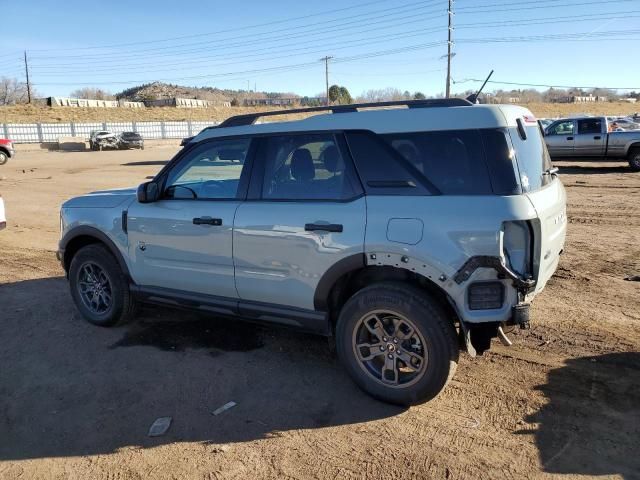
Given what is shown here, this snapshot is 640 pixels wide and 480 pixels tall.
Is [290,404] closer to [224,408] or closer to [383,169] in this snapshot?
[224,408]

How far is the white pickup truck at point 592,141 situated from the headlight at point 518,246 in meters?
15.6

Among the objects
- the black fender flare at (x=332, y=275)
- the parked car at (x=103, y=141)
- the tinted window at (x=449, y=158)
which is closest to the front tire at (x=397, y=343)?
the black fender flare at (x=332, y=275)

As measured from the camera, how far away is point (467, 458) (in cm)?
311

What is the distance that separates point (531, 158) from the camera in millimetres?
3668

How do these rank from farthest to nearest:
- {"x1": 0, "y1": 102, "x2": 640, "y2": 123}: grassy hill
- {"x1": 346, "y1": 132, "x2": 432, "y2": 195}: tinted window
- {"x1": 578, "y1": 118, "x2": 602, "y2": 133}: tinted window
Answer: {"x1": 0, "y1": 102, "x2": 640, "y2": 123}: grassy hill
{"x1": 578, "y1": 118, "x2": 602, "y2": 133}: tinted window
{"x1": 346, "y1": 132, "x2": 432, "y2": 195}: tinted window

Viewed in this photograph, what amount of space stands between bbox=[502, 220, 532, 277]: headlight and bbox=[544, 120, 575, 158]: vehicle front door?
699 inches

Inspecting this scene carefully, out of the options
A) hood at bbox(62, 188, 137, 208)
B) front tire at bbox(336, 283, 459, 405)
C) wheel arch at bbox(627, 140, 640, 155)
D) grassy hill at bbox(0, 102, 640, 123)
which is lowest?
front tire at bbox(336, 283, 459, 405)

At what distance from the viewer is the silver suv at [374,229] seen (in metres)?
3.34

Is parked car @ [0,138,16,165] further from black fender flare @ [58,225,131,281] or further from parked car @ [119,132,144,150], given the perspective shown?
black fender flare @ [58,225,131,281]

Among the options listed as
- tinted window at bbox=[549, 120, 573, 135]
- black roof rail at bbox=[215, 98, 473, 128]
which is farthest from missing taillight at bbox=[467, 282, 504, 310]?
tinted window at bbox=[549, 120, 573, 135]

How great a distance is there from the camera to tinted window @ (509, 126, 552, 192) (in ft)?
11.2

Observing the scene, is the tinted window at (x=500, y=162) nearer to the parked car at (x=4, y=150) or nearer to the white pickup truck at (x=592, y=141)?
the white pickup truck at (x=592, y=141)

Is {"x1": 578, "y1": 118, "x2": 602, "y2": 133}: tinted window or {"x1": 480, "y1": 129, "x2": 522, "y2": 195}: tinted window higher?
{"x1": 578, "y1": 118, "x2": 602, "y2": 133}: tinted window

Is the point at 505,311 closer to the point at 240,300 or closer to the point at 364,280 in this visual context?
the point at 364,280
